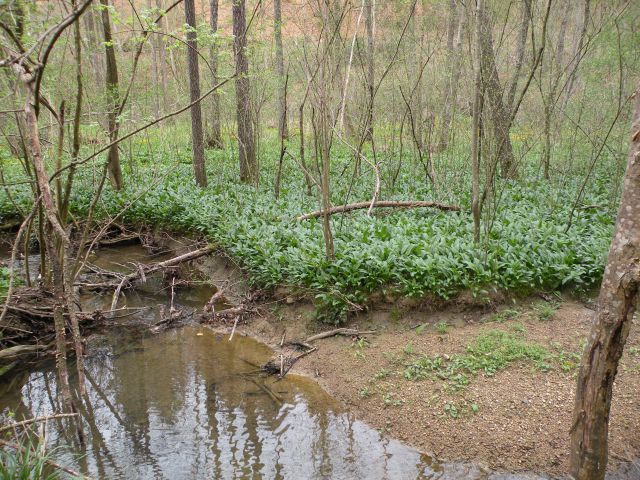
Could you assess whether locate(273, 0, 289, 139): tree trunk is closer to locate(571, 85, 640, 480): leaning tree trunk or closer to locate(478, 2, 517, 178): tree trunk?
locate(478, 2, 517, 178): tree trunk

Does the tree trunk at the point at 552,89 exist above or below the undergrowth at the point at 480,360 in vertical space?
above

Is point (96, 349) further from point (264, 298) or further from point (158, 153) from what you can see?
point (158, 153)

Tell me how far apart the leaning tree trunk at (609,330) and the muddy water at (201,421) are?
90cm

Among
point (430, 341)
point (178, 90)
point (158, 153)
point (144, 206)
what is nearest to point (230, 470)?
point (430, 341)

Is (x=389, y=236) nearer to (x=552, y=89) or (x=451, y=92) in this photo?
(x=451, y=92)

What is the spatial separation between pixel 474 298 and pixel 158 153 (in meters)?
11.2

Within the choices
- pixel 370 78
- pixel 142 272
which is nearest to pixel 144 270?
pixel 142 272

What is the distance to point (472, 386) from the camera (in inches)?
163

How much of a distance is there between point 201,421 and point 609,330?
129 inches

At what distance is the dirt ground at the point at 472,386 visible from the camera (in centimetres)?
353

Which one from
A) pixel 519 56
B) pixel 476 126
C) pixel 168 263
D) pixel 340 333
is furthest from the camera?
pixel 519 56

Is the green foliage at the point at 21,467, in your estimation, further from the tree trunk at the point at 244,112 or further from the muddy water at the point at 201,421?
the tree trunk at the point at 244,112

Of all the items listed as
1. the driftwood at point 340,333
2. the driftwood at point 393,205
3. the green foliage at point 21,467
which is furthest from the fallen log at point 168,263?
the green foliage at point 21,467

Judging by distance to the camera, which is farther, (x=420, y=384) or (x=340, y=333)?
(x=340, y=333)
